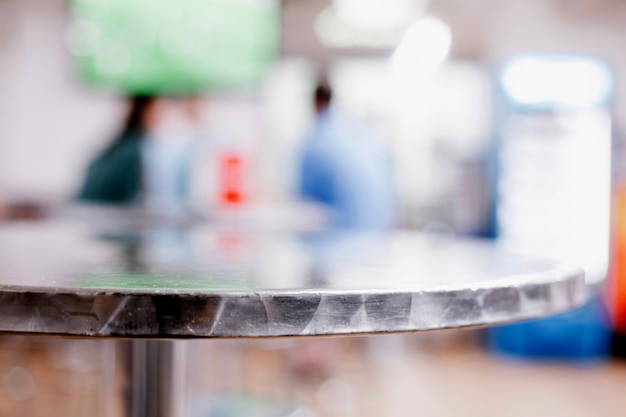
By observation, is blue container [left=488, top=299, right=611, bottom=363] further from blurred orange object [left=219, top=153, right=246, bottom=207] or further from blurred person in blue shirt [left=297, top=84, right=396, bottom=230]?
blurred orange object [left=219, top=153, right=246, bottom=207]

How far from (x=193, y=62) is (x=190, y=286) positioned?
4.17m

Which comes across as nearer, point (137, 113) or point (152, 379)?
point (152, 379)

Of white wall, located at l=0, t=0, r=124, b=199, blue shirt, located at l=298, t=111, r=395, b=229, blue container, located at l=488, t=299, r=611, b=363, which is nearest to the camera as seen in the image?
blue shirt, located at l=298, t=111, r=395, b=229

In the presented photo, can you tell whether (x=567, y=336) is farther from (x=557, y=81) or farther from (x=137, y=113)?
(x=137, y=113)

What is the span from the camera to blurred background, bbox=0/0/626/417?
3.56 m

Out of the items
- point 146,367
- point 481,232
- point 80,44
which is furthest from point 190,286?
point 481,232

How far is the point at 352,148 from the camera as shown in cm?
389

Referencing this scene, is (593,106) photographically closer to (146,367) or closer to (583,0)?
(583,0)

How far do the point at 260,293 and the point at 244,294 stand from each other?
0.04 feet

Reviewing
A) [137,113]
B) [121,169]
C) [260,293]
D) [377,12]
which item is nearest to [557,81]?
[377,12]

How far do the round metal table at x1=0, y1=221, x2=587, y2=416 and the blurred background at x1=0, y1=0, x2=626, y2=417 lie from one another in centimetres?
79

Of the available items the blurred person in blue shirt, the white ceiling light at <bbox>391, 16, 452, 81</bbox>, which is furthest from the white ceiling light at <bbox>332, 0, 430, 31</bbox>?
the blurred person in blue shirt

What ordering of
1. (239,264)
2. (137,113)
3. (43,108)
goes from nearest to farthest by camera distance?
(239,264)
(137,113)
(43,108)

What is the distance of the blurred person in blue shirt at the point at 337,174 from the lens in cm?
382
